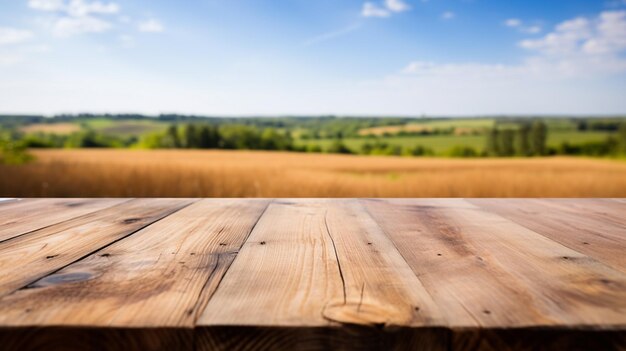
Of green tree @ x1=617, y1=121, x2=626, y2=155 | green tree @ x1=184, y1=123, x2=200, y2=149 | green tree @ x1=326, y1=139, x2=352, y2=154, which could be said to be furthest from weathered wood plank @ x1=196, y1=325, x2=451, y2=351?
green tree @ x1=326, y1=139, x2=352, y2=154

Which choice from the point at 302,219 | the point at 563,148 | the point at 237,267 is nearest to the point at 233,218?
the point at 302,219

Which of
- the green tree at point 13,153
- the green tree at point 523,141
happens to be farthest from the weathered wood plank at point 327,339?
the green tree at point 523,141

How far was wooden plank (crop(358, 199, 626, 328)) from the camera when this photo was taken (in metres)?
0.46

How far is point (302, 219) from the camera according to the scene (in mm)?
998

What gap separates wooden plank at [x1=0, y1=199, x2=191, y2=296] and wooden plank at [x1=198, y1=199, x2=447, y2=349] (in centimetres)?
27

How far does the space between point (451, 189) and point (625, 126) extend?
11.4 meters

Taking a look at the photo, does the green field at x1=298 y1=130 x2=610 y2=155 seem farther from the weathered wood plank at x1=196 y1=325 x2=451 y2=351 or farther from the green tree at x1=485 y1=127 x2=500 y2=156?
the weathered wood plank at x1=196 y1=325 x2=451 y2=351

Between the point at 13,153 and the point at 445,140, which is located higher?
the point at 13,153

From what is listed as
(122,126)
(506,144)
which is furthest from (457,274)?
(122,126)

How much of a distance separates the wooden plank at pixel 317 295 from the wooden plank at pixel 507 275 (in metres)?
0.04

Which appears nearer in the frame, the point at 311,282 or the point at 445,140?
the point at 311,282

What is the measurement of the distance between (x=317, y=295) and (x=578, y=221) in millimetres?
817

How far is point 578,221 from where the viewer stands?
1.02m

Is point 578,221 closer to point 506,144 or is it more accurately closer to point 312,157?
point 312,157
